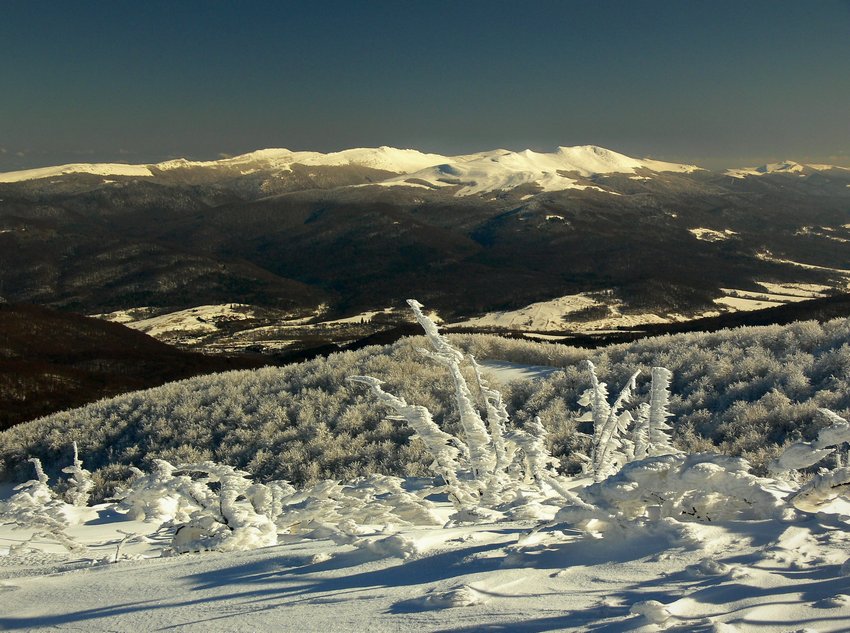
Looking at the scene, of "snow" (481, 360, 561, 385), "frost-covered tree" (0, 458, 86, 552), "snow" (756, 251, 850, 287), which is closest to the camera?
"frost-covered tree" (0, 458, 86, 552)

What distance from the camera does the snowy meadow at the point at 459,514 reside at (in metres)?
4.00

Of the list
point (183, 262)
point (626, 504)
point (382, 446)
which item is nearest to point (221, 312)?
point (183, 262)

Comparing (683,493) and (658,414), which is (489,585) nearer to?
(683,493)

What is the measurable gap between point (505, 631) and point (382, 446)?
897 cm

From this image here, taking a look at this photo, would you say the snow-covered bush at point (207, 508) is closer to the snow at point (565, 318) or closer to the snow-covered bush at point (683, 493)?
the snow-covered bush at point (683, 493)

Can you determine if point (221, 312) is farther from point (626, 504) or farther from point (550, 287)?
point (626, 504)

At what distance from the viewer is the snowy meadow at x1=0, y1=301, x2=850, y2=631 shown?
13.1ft

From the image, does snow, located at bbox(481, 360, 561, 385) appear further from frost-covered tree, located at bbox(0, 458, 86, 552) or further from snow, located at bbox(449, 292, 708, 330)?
snow, located at bbox(449, 292, 708, 330)

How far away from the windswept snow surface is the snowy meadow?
20mm

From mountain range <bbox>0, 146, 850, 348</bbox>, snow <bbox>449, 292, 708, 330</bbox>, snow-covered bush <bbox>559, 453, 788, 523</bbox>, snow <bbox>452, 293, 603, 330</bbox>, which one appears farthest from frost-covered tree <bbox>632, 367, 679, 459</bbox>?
mountain range <bbox>0, 146, 850, 348</bbox>

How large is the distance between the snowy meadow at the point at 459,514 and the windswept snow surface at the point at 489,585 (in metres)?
0.02

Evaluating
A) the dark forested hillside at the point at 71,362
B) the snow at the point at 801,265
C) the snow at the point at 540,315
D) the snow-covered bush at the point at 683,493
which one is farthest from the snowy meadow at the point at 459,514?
the snow at the point at 801,265

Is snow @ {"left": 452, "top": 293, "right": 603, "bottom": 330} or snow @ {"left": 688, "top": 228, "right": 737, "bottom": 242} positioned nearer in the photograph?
snow @ {"left": 452, "top": 293, "right": 603, "bottom": 330}

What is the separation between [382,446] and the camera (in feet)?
41.1
